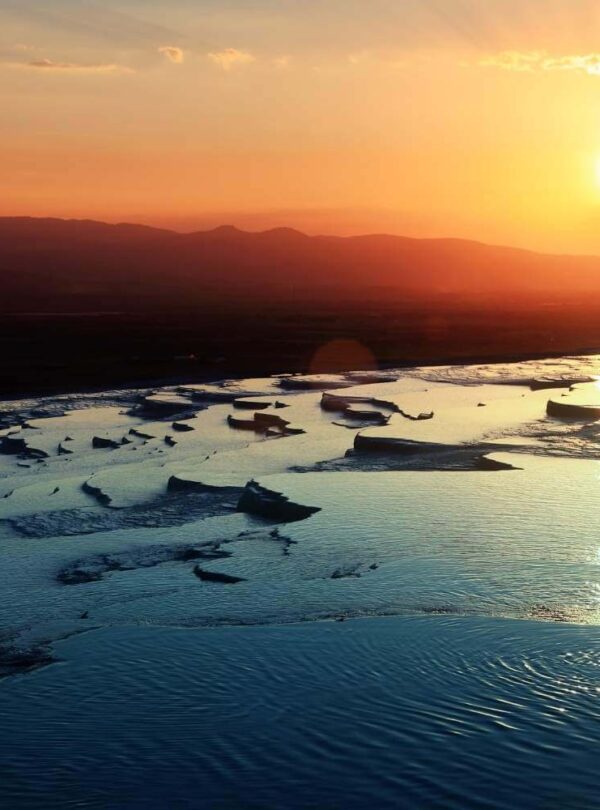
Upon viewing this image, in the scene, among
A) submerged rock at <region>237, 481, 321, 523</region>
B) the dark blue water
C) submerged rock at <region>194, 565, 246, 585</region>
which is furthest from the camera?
submerged rock at <region>237, 481, 321, 523</region>

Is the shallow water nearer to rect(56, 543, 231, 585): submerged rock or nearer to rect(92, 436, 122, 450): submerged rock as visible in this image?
rect(56, 543, 231, 585): submerged rock

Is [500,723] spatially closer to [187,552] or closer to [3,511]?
[187,552]

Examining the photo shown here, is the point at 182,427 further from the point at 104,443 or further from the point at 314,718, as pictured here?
the point at 314,718

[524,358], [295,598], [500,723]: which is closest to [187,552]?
[295,598]

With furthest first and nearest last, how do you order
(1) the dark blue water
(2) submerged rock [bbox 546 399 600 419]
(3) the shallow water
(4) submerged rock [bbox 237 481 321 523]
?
(2) submerged rock [bbox 546 399 600 419]
(4) submerged rock [bbox 237 481 321 523]
(3) the shallow water
(1) the dark blue water

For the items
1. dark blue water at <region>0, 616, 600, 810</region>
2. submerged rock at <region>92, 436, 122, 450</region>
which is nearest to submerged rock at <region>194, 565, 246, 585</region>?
dark blue water at <region>0, 616, 600, 810</region>

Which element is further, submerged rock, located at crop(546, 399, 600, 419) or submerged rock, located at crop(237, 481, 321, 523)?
submerged rock, located at crop(546, 399, 600, 419)
